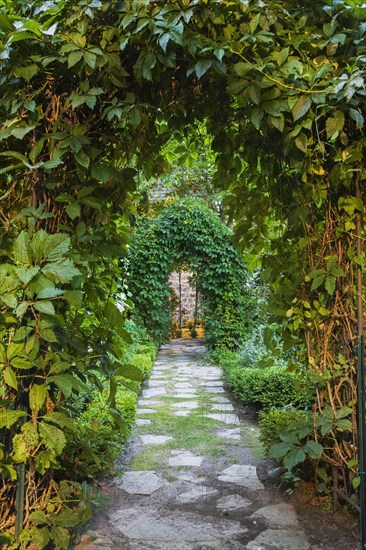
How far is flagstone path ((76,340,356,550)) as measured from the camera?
221 cm

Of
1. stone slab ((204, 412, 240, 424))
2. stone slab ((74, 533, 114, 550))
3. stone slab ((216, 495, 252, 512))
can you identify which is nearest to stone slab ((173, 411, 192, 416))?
stone slab ((204, 412, 240, 424))

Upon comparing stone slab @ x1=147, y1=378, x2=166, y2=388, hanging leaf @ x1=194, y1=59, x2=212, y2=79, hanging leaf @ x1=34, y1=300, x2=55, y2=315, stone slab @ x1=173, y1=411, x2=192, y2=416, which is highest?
hanging leaf @ x1=194, y1=59, x2=212, y2=79

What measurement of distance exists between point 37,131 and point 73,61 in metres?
0.36

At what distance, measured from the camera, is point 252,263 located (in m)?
2.99

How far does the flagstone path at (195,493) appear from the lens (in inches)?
87.0

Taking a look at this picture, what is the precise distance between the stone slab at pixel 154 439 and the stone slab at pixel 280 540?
160 centimetres

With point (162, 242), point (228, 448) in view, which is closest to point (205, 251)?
point (162, 242)

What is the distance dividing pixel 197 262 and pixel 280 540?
7.15 meters

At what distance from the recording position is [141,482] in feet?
9.69

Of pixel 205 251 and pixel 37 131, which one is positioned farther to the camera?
pixel 205 251

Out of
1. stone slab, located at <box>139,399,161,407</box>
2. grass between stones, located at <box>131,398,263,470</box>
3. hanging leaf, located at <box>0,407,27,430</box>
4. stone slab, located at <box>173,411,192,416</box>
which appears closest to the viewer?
hanging leaf, located at <box>0,407,27,430</box>

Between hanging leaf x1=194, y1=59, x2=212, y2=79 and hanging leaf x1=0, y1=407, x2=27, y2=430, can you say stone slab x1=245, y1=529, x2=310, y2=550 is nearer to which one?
hanging leaf x1=0, y1=407, x2=27, y2=430

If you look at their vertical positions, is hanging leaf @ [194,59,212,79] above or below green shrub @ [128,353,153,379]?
above

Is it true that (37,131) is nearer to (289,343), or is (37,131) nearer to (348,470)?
(289,343)
